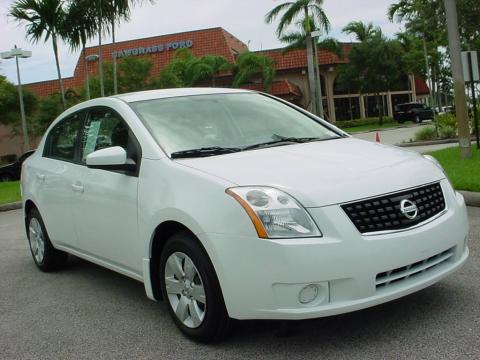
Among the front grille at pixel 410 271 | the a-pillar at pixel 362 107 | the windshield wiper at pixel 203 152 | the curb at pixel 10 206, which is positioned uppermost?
the a-pillar at pixel 362 107

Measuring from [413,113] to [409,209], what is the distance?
43.6 meters

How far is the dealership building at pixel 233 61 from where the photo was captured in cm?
4928

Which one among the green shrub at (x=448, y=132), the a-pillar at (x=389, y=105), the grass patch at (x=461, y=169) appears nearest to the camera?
the grass patch at (x=461, y=169)

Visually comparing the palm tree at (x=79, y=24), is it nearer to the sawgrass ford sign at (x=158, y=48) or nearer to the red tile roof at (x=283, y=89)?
the red tile roof at (x=283, y=89)

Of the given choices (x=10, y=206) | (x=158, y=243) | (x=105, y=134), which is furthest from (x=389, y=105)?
(x=158, y=243)

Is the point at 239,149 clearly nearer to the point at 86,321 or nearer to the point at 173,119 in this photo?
the point at 173,119

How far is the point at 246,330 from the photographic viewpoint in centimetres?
388

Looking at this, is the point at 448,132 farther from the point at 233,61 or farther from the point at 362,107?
the point at 362,107

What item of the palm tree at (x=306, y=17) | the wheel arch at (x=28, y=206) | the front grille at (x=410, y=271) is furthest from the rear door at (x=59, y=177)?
the palm tree at (x=306, y=17)

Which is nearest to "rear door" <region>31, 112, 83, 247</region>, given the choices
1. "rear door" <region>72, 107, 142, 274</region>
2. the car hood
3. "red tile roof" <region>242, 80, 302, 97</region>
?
"rear door" <region>72, 107, 142, 274</region>

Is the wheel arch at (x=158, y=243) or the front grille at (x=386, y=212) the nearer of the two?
the front grille at (x=386, y=212)

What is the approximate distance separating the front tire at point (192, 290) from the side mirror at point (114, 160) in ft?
2.28

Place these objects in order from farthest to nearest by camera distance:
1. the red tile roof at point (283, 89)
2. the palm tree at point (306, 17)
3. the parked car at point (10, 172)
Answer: the red tile roof at point (283, 89) < the palm tree at point (306, 17) < the parked car at point (10, 172)

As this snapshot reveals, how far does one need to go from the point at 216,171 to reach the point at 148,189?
608 mm
